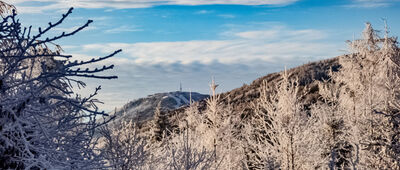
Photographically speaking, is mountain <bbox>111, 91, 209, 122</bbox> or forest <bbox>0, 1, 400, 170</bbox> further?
mountain <bbox>111, 91, 209, 122</bbox>

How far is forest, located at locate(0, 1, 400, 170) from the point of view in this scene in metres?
3.39

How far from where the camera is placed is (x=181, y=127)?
1206cm

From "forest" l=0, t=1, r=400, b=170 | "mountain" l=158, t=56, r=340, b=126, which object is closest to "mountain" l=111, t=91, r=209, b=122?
"mountain" l=158, t=56, r=340, b=126

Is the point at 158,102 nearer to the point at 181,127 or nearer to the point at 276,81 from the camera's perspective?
the point at 276,81

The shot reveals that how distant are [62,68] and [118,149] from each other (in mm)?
5978

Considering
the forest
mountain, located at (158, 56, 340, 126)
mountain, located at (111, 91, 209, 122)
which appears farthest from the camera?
mountain, located at (111, 91, 209, 122)

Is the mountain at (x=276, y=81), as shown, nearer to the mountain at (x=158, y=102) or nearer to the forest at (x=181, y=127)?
the forest at (x=181, y=127)

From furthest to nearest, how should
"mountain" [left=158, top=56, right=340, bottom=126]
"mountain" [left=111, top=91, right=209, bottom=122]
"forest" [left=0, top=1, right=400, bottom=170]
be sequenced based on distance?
"mountain" [left=111, top=91, right=209, bottom=122], "mountain" [left=158, top=56, right=340, bottom=126], "forest" [left=0, top=1, right=400, bottom=170]

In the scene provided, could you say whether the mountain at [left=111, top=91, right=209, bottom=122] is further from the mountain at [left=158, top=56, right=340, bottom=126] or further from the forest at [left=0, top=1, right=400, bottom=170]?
the forest at [left=0, top=1, right=400, bottom=170]

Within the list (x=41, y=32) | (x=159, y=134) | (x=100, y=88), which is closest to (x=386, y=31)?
(x=100, y=88)

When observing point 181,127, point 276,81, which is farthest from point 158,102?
point 181,127

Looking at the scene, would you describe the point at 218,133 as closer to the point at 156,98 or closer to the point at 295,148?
the point at 295,148

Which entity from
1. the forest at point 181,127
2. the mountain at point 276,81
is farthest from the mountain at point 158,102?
the forest at point 181,127

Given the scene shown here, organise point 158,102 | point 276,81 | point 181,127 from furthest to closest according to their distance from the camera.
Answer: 1. point 158,102
2. point 276,81
3. point 181,127
